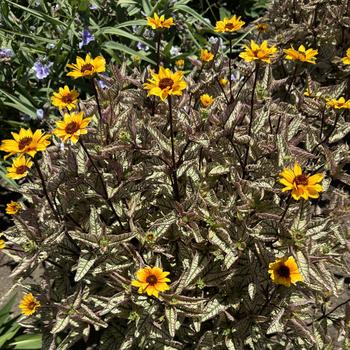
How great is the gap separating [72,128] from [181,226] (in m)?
0.64

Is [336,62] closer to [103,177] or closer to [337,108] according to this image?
[337,108]

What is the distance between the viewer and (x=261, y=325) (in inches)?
76.3

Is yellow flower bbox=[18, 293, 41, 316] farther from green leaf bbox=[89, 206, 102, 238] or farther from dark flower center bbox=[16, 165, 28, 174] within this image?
dark flower center bbox=[16, 165, 28, 174]

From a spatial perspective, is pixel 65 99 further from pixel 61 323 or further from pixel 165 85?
pixel 61 323

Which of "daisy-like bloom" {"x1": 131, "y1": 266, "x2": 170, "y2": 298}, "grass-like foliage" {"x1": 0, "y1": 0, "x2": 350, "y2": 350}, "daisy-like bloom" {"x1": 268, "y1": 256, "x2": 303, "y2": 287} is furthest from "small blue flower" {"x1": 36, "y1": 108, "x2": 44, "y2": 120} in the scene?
"daisy-like bloom" {"x1": 268, "y1": 256, "x2": 303, "y2": 287}

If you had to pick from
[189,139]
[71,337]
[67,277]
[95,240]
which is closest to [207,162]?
[189,139]

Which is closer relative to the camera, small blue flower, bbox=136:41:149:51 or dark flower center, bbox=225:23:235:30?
dark flower center, bbox=225:23:235:30

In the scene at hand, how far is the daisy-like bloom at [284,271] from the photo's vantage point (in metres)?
1.56

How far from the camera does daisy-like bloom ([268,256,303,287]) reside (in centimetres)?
156

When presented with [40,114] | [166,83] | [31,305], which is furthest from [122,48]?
[31,305]

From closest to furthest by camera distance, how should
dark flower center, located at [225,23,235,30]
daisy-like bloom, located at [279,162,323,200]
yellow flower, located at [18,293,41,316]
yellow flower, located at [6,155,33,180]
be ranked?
daisy-like bloom, located at [279,162,323,200], yellow flower, located at [6,155,33,180], yellow flower, located at [18,293,41,316], dark flower center, located at [225,23,235,30]

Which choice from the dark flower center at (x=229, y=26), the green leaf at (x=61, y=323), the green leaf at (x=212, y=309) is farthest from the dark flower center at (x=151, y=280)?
the dark flower center at (x=229, y=26)

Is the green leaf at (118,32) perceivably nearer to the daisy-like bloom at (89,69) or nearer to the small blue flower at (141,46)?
the small blue flower at (141,46)

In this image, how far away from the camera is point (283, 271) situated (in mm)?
1592
